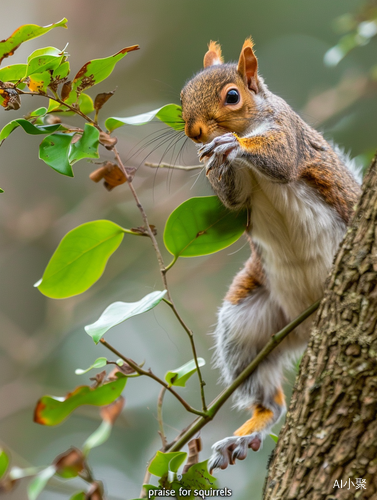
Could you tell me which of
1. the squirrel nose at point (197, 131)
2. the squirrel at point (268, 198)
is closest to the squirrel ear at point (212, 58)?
the squirrel at point (268, 198)

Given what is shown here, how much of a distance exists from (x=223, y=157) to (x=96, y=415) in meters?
2.21

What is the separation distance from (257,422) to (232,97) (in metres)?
0.93

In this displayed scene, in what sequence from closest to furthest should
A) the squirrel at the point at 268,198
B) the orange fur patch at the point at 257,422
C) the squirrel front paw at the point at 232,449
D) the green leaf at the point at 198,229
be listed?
the green leaf at the point at 198,229 < the squirrel at the point at 268,198 < the squirrel front paw at the point at 232,449 < the orange fur patch at the point at 257,422

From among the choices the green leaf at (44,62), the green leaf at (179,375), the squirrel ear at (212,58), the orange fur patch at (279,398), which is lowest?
the orange fur patch at (279,398)

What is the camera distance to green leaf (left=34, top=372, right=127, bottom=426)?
2.50 ft

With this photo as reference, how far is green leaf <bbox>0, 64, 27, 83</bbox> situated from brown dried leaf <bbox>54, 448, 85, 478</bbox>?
2.14 feet

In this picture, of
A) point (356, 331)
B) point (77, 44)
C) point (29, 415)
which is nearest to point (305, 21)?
point (77, 44)

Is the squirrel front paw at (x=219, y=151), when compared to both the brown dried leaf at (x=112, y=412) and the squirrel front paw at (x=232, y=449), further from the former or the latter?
the squirrel front paw at (x=232, y=449)

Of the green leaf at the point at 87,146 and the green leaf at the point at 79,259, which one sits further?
the green leaf at the point at 79,259

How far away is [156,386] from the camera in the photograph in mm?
3670

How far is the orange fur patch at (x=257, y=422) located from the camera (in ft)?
4.91

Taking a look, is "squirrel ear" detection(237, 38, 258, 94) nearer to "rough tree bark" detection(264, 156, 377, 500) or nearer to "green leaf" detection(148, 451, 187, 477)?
"rough tree bark" detection(264, 156, 377, 500)

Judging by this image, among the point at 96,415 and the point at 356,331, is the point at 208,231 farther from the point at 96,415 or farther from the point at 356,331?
the point at 96,415

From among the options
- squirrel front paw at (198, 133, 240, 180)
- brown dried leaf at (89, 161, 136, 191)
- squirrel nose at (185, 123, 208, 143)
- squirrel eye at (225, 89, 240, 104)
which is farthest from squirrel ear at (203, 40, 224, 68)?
brown dried leaf at (89, 161, 136, 191)
